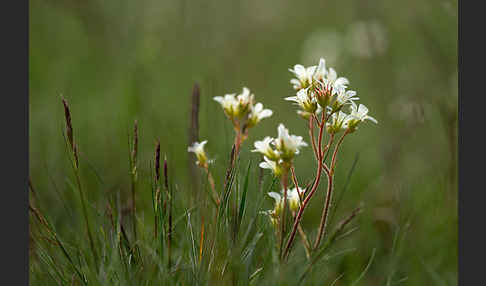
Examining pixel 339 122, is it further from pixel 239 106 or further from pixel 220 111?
pixel 220 111

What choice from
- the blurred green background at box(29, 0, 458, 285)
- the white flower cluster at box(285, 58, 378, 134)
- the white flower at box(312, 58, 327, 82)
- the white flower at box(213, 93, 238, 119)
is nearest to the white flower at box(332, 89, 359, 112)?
the white flower cluster at box(285, 58, 378, 134)

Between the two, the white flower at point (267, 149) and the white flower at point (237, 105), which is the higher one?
the white flower at point (237, 105)

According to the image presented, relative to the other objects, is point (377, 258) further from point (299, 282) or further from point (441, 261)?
point (299, 282)

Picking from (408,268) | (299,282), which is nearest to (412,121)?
(408,268)

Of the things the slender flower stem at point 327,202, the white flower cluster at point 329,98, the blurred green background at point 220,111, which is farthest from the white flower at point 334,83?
the blurred green background at point 220,111

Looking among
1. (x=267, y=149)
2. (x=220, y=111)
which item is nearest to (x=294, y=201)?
(x=267, y=149)

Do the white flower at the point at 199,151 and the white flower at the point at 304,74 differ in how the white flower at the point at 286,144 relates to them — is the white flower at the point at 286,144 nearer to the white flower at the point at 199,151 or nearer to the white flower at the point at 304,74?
the white flower at the point at 304,74
